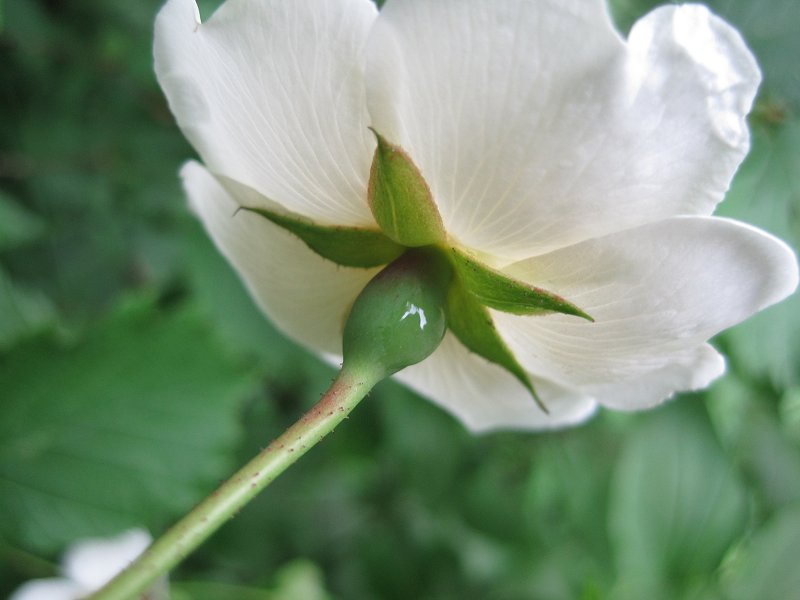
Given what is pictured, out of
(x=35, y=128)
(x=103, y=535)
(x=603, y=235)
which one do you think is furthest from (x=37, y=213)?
(x=603, y=235)

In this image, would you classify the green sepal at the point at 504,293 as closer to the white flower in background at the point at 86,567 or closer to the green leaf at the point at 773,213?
the green leaf at the point at 773,213

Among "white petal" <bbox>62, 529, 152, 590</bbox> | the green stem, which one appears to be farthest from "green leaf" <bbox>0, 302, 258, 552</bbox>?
the green stem

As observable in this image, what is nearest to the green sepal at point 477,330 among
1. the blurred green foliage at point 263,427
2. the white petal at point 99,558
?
the blurred green foliage at point 263,427

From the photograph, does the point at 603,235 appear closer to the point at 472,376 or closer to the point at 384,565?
the point at 472,376

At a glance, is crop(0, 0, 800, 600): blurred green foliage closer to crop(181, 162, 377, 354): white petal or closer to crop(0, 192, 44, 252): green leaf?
crop(0, 192, 44, 252): green leaf

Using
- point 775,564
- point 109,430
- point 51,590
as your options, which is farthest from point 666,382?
point 51,590

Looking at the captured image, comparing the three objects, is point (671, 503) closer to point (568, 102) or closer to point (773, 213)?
point (773, 213)
